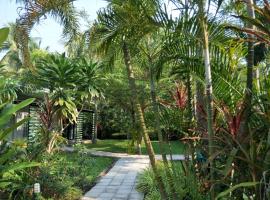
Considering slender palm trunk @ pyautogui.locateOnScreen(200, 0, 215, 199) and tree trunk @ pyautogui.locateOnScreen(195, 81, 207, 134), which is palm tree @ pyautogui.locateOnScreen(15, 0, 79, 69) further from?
tree trunk @ pyautogui.locateOnScreen(195, 81, 207, 134)

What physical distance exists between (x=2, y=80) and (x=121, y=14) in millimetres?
2724

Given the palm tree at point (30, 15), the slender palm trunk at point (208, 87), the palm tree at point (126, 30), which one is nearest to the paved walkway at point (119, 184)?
the palm tree at point (126, 30)

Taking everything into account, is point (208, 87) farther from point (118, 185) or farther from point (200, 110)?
point (118, 185)

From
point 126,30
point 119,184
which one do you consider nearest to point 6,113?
point 126,30

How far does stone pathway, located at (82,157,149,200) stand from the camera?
8398 mm

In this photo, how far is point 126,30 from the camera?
17.3ft

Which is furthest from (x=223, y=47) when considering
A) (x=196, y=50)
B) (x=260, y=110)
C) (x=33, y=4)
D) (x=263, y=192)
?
(x=33, y=4)

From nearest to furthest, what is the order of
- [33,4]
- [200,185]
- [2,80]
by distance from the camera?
[2,80] → [33,4] → [200,185]

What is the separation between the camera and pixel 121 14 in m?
5.09

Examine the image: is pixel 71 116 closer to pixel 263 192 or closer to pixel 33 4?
pixel 33 4

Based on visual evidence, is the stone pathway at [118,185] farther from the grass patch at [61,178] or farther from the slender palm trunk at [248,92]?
the slender palm trunk at [248,92]

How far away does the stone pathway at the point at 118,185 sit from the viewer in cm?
840

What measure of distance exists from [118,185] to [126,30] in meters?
5.62

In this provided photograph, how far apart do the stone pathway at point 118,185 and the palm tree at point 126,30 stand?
3.38m
